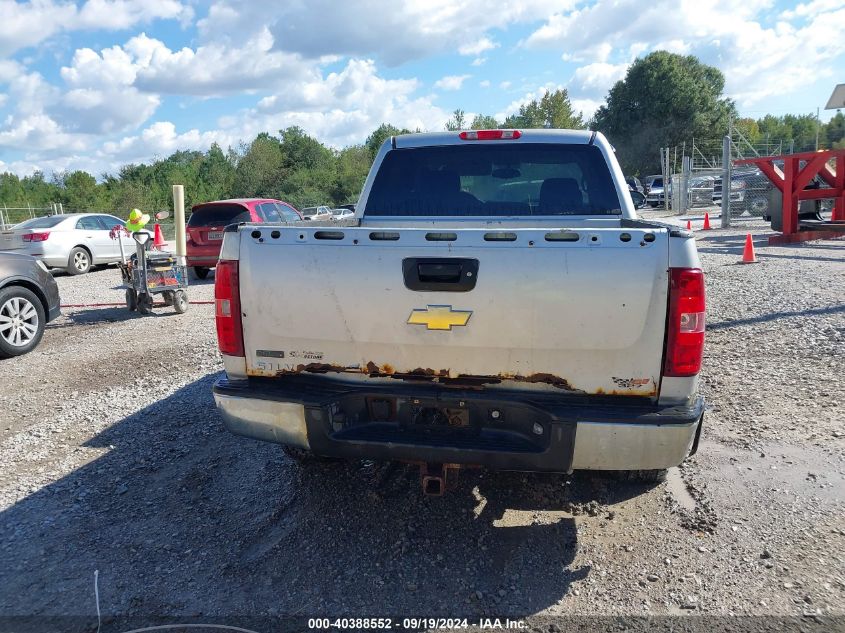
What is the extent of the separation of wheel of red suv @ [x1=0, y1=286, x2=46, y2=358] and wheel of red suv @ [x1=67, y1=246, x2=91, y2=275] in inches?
346

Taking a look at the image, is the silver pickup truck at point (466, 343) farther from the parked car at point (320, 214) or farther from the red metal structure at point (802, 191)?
the red metal structure at point (802, 191)

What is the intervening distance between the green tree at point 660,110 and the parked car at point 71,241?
5418 cm

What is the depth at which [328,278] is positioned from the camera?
9.88ft

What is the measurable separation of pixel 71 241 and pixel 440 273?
15360 mm

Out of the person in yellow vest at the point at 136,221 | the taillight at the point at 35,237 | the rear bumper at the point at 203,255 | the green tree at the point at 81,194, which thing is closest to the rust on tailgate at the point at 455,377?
the person in yellow vest at the point at 136,221

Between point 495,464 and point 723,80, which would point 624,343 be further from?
point 723,80

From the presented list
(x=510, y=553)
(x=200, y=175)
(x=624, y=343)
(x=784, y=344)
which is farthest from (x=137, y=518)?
(x=200, y=175)

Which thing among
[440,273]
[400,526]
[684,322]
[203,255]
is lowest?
[400,526]

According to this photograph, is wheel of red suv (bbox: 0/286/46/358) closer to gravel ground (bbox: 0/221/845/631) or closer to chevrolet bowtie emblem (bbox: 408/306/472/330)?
gravel ground (bbox: 0/221/845/631)

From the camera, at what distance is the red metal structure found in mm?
14789

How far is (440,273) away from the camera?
9.50 ft

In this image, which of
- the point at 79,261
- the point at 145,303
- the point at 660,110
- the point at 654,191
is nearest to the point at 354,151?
the point at 660,110

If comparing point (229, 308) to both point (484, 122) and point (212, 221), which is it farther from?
point (484, 122)

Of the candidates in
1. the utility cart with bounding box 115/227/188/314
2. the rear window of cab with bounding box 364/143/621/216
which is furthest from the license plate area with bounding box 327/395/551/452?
the utility cart with bounding box 115/227/188/314
